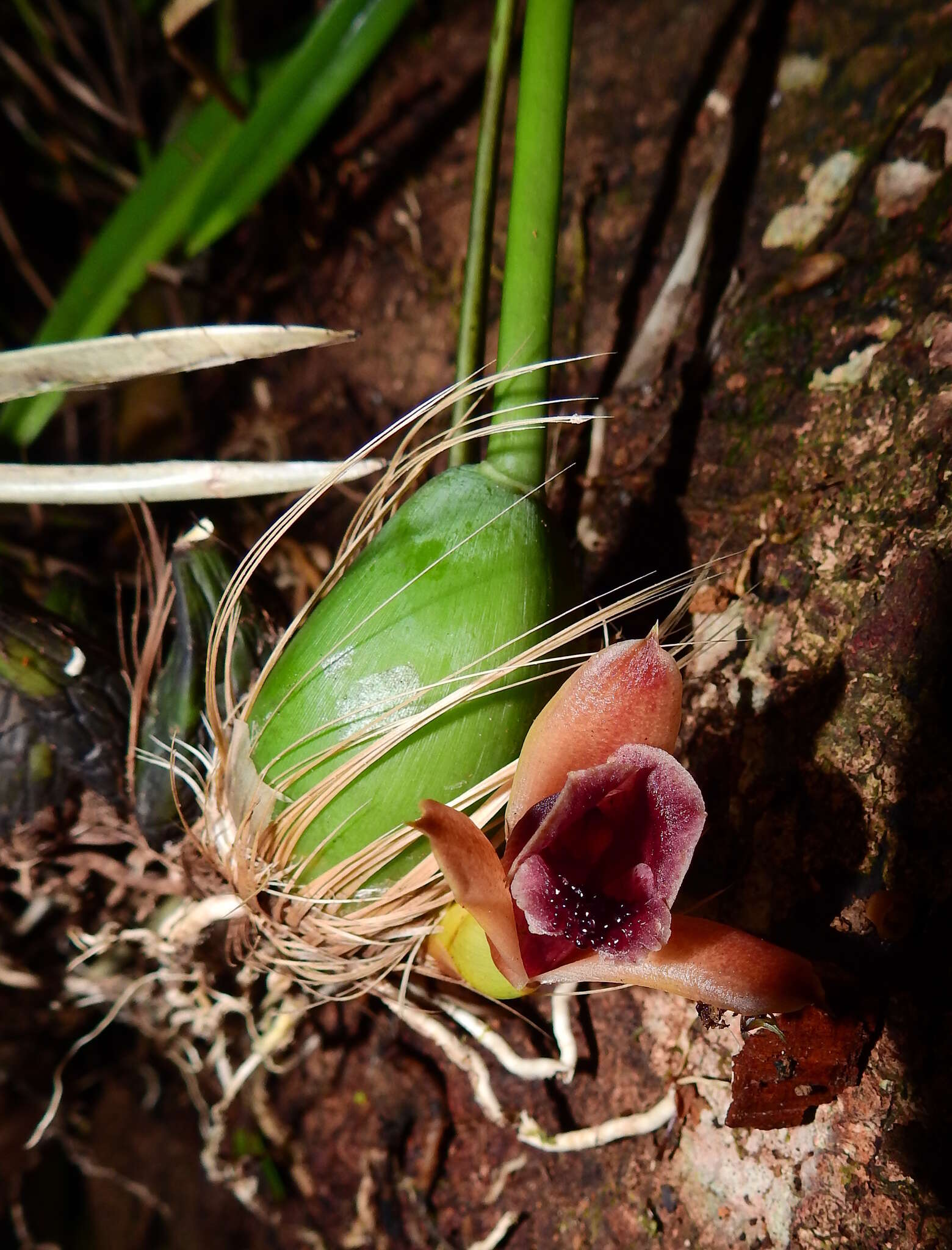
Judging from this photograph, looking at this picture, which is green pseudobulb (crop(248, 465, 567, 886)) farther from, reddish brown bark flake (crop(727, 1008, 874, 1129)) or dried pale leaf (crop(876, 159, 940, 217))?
dried pale leaf (crop(876, 159, 940, 217))

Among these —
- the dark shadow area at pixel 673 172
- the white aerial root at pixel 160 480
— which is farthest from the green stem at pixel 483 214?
the dark shadow area at pixel 673 172

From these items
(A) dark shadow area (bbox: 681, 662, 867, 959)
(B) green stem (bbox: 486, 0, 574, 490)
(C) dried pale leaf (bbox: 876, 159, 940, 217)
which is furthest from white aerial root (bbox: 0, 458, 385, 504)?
(C) dried pale leaf (bbox: 876, 159, 940, 217)

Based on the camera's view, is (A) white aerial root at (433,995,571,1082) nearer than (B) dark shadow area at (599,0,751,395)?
Yes

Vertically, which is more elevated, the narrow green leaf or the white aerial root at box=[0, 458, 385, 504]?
the narrow green leaf

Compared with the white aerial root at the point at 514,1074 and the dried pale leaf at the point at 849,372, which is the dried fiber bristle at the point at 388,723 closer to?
the white aerial root at the point at 514,1074

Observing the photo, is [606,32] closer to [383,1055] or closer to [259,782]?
[259,782]

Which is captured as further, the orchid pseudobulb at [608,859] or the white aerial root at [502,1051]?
the white aerial root at [502,1051]

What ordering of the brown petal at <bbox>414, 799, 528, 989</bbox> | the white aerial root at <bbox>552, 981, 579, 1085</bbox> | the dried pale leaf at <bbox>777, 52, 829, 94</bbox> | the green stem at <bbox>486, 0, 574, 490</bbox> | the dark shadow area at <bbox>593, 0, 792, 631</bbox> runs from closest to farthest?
1. the brown petal at <bbox>414, 799, 528, 989</bbox>
2. the green stem at <bbox>486, 0, 574, 490</bbox>
3. the white aerial root at <bbox>552, 981, 579, 1085</bbox>
4. the dark shadow area at <bbox>593, 0, 792, 631</bbox>
5. the dried pale leaf at <bbox>777, 52, 829, 94</bbox>
